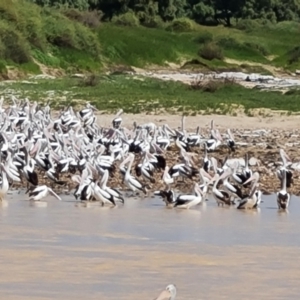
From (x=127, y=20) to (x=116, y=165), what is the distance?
45912 millimetres

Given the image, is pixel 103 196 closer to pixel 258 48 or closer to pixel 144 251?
pixel 144 251

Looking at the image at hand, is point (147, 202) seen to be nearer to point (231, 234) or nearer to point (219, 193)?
point (219, 193)

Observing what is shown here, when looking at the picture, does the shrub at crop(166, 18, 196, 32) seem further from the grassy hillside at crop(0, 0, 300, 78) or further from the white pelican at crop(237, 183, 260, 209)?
the white pelican at crop(237, 183, 260, 209)

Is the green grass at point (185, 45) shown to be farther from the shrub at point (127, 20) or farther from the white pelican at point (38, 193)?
the white pelican at point (38, 193)

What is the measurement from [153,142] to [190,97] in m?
10.6

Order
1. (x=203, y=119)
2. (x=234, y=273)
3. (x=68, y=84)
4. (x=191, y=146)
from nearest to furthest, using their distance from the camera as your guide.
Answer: (x=234, y=273)
(x=191, y=146)
(x=203, y=119)
(x=68, y=84)

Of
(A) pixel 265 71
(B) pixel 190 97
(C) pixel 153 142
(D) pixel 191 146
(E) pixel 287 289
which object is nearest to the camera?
(E) pixel 287 289

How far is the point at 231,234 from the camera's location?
10773mm

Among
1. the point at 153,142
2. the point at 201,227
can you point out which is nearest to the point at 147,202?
the point at 201,227

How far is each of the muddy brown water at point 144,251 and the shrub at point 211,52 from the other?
129 ft

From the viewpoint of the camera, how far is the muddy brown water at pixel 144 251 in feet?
26.2

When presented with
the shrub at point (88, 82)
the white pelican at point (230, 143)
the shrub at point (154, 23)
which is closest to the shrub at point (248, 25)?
the shrub at point (154, 23)

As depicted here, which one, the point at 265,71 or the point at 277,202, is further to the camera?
the point at 265,71

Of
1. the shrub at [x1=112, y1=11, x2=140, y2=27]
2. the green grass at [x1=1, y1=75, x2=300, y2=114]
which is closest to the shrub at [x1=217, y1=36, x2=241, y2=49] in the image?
the shrub at [x1=112, y1=11, x2=140, y2=27]
